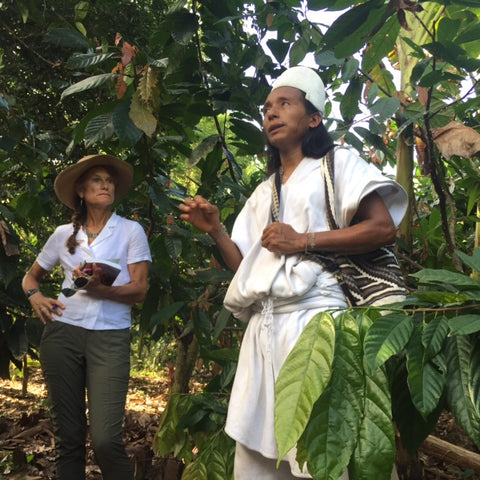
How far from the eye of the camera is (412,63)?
2.89 metres

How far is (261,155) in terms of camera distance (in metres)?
2.95

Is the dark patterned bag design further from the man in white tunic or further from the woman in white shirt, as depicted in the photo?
the woman in white shirt

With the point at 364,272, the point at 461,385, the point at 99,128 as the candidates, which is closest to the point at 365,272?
the point at 364,272

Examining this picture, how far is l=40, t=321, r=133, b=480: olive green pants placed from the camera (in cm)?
232

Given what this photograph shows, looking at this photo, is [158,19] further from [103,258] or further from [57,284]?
[103,258]

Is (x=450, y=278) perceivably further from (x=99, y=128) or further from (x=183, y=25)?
(x=183, y=25)

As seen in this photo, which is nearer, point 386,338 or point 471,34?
point 386,338

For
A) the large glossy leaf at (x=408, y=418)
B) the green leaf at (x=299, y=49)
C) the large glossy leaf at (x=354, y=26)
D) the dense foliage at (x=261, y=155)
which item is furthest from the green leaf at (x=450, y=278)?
the green leaf at (x=299, y=49)

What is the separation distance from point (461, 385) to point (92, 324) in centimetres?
173

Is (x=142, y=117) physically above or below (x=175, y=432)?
above

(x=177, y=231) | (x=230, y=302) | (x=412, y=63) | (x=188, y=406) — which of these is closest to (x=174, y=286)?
(x=177, y=231)

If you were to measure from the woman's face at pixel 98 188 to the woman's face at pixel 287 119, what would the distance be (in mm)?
1049

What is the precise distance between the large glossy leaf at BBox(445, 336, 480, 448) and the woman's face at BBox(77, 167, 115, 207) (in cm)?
186

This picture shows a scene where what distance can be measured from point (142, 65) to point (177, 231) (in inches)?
29.9
